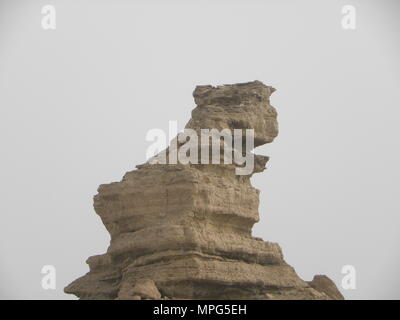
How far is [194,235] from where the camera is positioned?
49562 millimetres

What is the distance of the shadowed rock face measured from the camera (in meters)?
49.5

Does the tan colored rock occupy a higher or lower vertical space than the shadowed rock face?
lower

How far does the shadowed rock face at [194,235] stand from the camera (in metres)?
49.5

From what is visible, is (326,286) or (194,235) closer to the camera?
(194,235)

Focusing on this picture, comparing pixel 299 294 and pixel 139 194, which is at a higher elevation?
pixel 139 194

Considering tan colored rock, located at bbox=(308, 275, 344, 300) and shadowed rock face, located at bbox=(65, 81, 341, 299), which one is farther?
tan colored rock, located at bbox=(308, 275, 344, 300)

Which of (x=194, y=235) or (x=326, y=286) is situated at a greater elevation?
(x=194, y=235)

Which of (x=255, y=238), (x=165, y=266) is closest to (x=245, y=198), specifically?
(x=255, y=238)

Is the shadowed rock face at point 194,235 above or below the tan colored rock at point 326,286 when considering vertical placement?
above

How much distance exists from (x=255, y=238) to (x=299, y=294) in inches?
114
